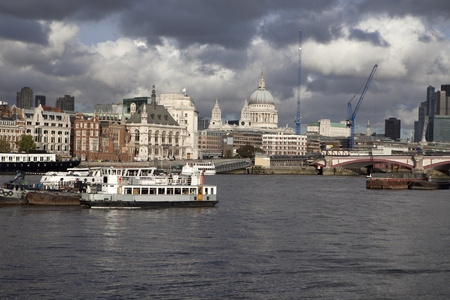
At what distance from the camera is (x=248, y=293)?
108 ft

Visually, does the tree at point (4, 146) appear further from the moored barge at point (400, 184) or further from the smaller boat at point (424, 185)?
the smaller boat at point (424, 185)

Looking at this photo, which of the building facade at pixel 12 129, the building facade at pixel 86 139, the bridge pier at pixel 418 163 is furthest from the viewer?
the building facade at pixel 86 139

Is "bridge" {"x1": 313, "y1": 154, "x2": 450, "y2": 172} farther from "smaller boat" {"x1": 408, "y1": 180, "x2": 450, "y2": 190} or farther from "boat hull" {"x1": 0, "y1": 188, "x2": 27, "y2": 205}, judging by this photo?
"boat hull" {"x1": 0, "y1": 188, "x2": 27, "y2": 205}

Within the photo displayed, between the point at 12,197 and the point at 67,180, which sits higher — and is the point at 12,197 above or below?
below

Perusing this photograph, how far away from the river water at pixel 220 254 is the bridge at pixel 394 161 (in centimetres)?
10877

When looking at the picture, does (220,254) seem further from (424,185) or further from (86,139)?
(86,139)

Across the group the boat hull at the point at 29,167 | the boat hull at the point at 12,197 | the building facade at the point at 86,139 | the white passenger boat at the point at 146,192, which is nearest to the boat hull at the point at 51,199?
the boat hull at the point at 12,197

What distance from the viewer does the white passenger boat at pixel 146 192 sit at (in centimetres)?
6362

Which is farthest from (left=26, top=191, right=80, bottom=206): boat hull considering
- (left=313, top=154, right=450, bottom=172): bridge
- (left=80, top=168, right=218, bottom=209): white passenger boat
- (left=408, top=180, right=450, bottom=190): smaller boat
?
(left=313, top=154, right=450, bottom=172): bridge

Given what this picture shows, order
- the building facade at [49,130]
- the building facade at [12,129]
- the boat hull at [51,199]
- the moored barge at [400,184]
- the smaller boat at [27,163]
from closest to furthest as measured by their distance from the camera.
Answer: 1. the boat hull at [51,199]
2. the moored barge at [400,184]
3. the smaller boat at [27,163]
4. the building facade at [12,129]
5. the building facade at [49,130]

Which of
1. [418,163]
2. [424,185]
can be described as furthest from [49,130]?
[424,185]

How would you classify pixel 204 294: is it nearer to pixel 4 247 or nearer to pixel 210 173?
pixel 4 247

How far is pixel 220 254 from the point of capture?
136 ft

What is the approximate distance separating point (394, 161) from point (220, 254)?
461 ft
